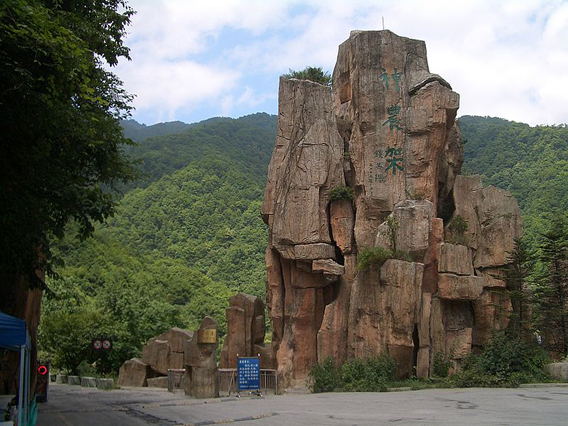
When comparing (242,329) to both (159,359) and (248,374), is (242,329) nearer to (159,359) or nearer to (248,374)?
(159,359)

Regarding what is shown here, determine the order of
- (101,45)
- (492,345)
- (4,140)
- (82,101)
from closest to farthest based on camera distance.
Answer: (4,140)
(82,101)
(101,45)
(492,345)

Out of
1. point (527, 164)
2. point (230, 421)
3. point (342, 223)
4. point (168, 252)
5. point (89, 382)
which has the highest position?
point (527, 164)

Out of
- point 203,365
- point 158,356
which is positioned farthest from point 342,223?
point 158,356

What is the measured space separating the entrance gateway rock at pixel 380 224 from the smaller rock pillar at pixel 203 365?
4.63 m

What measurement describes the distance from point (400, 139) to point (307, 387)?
10.1 meters

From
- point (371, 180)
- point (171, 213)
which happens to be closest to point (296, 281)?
point (371, 180)

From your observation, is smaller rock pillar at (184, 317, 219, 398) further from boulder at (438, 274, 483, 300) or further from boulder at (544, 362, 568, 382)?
boulder at (544, 362, 568, 382)

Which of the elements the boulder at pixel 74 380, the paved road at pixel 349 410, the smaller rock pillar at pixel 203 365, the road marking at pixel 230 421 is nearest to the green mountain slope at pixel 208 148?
the boulder at pixel 74 380

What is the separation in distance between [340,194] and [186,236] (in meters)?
40.8

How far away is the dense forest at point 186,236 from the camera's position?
34.1m

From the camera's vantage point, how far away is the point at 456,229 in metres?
22.3

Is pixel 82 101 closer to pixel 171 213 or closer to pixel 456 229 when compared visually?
pixel 456 229

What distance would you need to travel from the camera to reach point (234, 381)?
19.7 meters

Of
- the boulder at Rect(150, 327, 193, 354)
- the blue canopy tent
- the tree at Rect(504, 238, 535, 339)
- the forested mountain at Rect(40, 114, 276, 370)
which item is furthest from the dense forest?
the blue canopy tent
